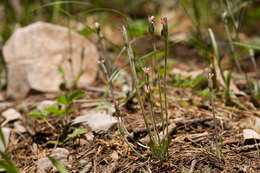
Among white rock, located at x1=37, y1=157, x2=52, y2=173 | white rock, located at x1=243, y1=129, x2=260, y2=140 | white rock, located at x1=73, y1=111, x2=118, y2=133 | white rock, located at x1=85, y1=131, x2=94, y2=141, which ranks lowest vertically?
white rock, located at x1=37, y1=157, x2=52, y2=173

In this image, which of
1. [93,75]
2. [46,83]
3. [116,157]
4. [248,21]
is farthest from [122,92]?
[248,21]

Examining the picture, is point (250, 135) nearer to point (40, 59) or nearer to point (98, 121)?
point (98, 121)

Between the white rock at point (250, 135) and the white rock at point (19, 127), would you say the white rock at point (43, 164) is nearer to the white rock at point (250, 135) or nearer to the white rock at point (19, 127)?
the white rock at point (19, 127)

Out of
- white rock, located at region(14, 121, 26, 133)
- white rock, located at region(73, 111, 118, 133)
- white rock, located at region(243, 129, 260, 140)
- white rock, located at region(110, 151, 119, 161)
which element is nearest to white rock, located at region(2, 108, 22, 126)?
white rock, located at region(14, 121, 26, 133)

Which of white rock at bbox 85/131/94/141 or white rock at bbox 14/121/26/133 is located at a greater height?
white rock at bbox 14/121/26/133

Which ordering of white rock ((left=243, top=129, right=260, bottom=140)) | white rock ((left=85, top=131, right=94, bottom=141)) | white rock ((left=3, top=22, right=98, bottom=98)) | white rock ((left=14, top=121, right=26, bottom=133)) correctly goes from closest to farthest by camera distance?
white rock ((left=243, top=129, right=260, bottom=140)) < white rock ((left=85, top=131, right=94, bottom=141)) < white rock ((left=14, top=121, right=26, bottom=133)) < white rock ((left=3, top=22, right=98, bottom=98))

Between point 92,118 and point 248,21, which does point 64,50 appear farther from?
point 248,21

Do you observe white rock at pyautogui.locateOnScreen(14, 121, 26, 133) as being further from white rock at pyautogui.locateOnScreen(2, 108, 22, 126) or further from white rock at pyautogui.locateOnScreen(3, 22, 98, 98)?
white rock at pyautogui.locateOnScreen(3, 22, 98, 98)
